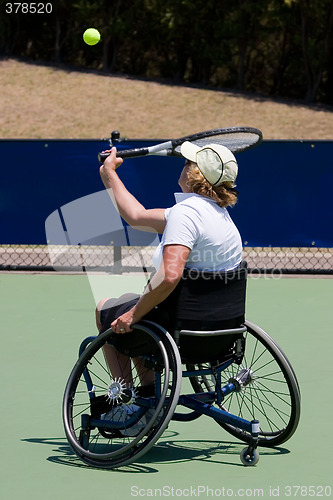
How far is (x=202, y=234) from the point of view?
13.7ft

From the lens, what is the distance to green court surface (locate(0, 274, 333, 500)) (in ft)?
12.8

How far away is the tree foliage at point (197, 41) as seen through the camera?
35.7 meters

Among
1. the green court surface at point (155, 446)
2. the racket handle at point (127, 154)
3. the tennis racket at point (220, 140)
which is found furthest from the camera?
the tennis racket at point (220, 140)

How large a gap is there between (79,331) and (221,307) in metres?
3.24

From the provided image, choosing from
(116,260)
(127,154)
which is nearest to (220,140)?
(127,154)

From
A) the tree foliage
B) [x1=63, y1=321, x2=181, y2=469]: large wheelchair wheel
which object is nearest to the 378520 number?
the tree foliage

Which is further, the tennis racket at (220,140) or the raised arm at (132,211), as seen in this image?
the tennis racket at (220,140)

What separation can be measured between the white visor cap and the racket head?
57 cm

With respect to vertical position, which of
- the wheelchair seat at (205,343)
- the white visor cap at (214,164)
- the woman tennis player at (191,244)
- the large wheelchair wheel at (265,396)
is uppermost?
the white visor cap at (214,164)

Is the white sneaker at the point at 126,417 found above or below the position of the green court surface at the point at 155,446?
above

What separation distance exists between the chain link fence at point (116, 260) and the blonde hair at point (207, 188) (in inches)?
238

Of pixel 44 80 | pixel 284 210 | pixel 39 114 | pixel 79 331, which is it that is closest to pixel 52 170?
pixel 284 210

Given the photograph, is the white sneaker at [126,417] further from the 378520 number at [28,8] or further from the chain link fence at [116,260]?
the 378520 number at [28,8]

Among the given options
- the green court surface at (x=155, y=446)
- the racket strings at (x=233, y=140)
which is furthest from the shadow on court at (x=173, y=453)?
the racket strings at (x=233, y=140)
